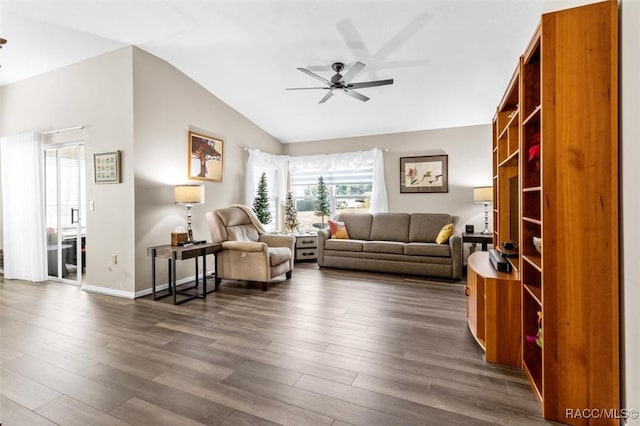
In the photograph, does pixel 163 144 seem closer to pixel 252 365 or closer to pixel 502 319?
pixel 252 365

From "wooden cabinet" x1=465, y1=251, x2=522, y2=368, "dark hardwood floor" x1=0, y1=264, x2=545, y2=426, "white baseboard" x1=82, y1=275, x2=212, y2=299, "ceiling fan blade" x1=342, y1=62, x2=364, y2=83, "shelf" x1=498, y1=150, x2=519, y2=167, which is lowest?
"dark hardwood floor" x1=0, y1=264, x2=545, y2=426

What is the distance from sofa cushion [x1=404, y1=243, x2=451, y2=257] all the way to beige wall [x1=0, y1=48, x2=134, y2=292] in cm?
388

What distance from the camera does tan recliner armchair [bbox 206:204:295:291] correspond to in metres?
4.13

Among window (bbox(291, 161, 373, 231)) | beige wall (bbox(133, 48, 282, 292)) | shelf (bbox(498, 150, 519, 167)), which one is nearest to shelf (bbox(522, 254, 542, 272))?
shelf (bbox(498, 150, 519, 167))

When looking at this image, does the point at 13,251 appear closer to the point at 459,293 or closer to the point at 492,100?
the point at 459,293

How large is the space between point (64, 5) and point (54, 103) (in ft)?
6.39

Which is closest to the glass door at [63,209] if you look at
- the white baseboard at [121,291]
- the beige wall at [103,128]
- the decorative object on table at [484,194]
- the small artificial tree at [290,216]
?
the beige wall at [103,128]

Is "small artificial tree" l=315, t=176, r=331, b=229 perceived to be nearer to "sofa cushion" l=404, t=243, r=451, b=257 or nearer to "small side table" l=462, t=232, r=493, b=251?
"sofa cushion" l=404, t=243, r=451, b=257

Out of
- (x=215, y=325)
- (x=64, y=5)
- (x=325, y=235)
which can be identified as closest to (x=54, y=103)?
(x=64, y=5)

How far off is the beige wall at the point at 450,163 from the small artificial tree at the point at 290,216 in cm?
185

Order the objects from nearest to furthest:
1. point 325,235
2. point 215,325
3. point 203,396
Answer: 1. point 203,396
2. point 215,325
3. point 325,235

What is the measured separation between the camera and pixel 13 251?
4805 mm

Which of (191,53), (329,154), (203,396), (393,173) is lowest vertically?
(203,396)

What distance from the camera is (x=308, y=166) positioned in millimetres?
6828
